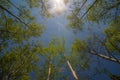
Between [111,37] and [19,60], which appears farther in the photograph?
[19,60]

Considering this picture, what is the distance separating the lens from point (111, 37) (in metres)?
11.7

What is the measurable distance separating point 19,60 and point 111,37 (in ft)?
21.0

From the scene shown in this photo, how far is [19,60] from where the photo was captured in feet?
44.4

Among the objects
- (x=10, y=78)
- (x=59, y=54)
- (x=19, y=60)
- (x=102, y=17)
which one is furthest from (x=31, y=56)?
(x=102, y=17)

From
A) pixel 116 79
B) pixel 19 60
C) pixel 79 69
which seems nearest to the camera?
pixel 116 79

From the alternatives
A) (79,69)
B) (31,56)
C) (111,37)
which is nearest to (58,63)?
(79,69)

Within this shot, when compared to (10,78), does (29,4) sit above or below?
above

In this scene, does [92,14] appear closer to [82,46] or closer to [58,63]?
[82,46]

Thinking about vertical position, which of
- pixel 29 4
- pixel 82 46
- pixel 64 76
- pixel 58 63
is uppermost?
pixel 29 4

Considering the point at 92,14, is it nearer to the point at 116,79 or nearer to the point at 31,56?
Answer: the point at 116,79

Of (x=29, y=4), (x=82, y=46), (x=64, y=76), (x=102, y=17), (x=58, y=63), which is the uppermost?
(x=29, y=4)

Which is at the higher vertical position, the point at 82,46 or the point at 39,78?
the point at 82,46

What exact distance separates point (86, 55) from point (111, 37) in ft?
8.06

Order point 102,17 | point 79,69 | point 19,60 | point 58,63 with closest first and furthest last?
point 102,17, point 19,60, point 79,69, point 58,63
